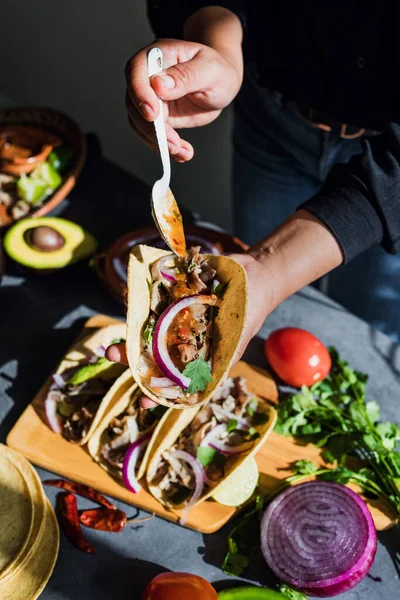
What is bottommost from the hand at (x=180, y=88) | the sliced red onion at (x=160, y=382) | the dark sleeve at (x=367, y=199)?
the sliced red onion at (x=160, y=382)

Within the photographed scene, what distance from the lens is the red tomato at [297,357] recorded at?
2.59 m

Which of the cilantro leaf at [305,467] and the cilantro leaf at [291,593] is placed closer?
the cilantro leaf at [291,593]

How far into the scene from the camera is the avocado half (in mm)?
2947

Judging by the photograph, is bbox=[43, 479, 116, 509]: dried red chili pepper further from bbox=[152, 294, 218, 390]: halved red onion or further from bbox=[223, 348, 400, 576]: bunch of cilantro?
bbox=[152, 294, 218, 390]: halved red onion

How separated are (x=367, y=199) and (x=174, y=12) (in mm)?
1262

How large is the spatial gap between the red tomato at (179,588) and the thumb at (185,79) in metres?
1.53

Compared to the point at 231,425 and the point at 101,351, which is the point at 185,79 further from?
the point at 231,425

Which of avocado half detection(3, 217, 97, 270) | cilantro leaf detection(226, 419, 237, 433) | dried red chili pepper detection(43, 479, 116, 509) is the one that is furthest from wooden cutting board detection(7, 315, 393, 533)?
avocado half detection(3, 217, 97, 270)

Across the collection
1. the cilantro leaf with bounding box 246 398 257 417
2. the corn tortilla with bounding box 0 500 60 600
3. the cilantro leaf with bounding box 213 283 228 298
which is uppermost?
the cilantro leaf with bounding box 213 283 228 298

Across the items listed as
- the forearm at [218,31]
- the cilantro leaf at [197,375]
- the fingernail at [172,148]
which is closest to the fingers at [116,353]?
the cilantro leaf at [197,375]

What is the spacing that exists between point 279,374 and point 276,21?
152 cm

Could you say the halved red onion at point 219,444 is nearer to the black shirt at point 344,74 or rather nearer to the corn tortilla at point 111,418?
the corn tortilla at point 111,418

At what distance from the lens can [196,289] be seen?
2.11 meters

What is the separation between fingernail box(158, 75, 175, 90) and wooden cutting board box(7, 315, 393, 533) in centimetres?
127
